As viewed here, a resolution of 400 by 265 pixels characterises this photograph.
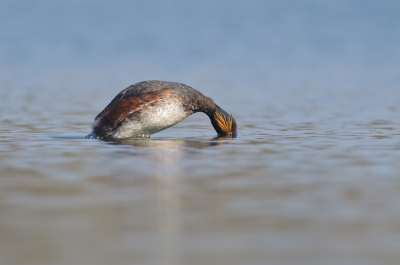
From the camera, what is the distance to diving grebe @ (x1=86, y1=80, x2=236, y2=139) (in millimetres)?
12453

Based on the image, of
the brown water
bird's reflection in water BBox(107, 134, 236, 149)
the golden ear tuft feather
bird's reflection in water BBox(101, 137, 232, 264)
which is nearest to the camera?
the brown water

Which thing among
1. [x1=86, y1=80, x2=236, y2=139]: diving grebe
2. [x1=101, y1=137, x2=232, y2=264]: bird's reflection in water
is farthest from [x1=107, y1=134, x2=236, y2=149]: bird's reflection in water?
[x1=86, y1=80, x2=236, y2=139]: diving grebe

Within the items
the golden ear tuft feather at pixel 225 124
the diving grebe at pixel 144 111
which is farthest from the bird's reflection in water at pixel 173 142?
the golden ear tuft feather at pixel 225 124

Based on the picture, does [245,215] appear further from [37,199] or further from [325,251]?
[37,199]

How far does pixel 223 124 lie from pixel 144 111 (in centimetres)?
158

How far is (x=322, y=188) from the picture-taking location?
288 inches

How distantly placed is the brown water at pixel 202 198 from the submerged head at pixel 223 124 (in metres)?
0.36

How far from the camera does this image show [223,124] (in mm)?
13469

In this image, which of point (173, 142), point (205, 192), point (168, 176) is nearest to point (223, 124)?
point (173, 142)

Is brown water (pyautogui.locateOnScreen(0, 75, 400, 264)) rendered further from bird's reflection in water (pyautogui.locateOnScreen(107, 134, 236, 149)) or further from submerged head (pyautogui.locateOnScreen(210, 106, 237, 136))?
submerged head (pyautogui.locateOnScreen(210, 106, 237, 136))

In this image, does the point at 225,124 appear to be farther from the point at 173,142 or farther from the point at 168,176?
the point at 168,176

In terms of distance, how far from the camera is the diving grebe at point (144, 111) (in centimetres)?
1245

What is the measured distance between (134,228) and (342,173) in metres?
3.14

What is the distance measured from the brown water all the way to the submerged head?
14.0 inches
